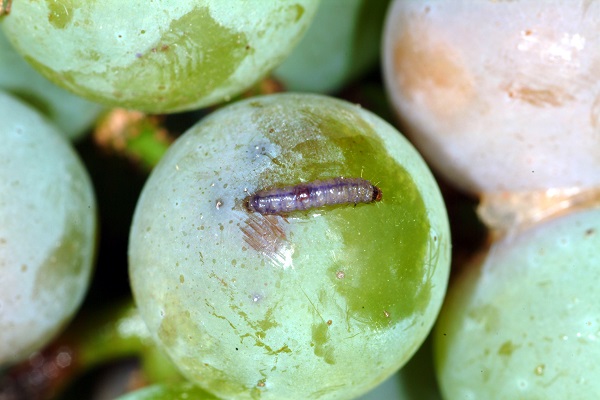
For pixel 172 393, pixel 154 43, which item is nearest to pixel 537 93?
pixel 154 43

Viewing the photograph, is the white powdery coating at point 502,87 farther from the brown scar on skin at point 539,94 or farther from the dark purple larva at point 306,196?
the dark purple larva at point 306,196

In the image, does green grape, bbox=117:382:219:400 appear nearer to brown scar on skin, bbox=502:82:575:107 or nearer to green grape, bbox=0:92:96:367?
green grape, bbox=0:92:96:367

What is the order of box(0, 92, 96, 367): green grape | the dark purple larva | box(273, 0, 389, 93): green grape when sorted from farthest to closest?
box(273, 0, 389, 93): green grape, box(0, 92, 96, 367): green grape, the dark purple larva

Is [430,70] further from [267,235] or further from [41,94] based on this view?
[41,94]

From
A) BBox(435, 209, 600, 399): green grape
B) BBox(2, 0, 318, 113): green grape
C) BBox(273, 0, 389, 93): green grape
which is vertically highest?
BBox(2, 0, 318, 113): green grape

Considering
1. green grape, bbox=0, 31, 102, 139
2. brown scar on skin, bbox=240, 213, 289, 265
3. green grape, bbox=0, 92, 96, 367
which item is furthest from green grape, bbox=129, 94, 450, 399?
green grape, bbox=0, 31, 102, 139

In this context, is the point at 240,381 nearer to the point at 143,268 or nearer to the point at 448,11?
the point at 143,268

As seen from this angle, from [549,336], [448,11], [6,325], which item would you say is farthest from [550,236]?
[6,325]
